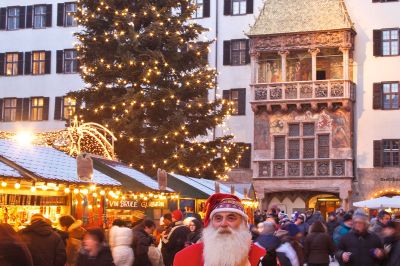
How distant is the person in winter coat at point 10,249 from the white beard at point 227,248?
2771 millimetres

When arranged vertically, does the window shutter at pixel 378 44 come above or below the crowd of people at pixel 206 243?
above

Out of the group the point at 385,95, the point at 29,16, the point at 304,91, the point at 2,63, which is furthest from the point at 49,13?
the point at 385,95

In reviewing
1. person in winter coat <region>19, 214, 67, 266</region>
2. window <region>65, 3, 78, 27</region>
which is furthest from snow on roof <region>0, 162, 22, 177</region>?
window <region>65, 3, 78, 27</region>

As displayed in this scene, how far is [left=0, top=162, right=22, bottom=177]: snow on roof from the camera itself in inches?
538

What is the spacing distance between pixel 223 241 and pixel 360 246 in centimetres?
706

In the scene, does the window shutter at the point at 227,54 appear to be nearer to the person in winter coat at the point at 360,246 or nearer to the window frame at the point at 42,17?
the window frame at the point at 42,17

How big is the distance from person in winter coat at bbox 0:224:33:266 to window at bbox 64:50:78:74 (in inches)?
1390

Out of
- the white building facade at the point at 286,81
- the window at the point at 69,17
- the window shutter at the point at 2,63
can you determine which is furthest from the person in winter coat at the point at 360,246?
the window shutter at the point at 2,63

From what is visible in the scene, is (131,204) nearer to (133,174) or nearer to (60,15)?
(133,174)

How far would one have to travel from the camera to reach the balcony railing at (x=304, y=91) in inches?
1435

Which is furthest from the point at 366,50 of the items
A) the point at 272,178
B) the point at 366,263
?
the point at 366,263

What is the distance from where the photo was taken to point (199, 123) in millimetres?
29250

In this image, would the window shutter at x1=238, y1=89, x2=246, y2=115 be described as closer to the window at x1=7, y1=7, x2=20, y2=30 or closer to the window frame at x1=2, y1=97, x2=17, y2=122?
the window frame at x1=2, y1=97, x2=17, y2=122

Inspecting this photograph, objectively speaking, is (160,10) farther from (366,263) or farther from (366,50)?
(366,263)
